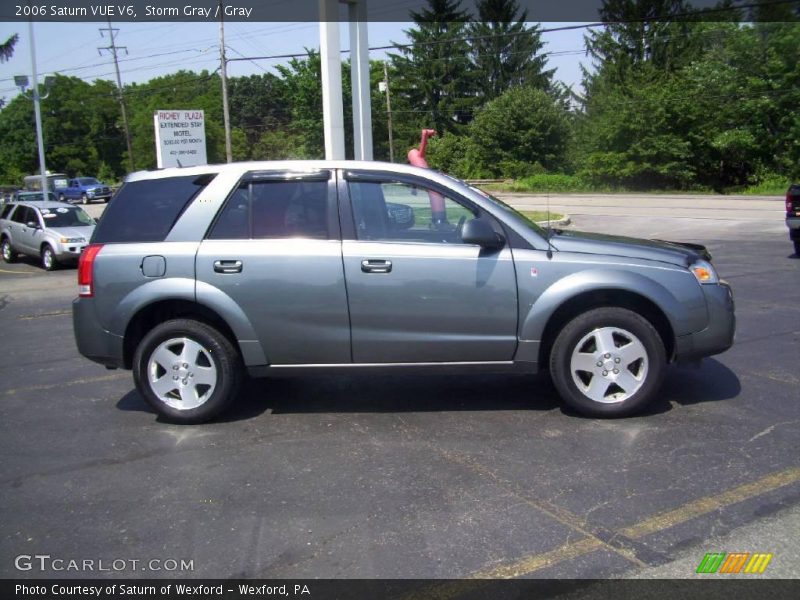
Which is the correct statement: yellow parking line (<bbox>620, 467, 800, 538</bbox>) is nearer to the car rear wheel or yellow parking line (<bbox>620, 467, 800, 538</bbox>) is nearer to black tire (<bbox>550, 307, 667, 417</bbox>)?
black tire (<bbox>550, 307, 667, 417</bbox>)

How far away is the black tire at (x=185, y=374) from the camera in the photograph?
554 centimetres

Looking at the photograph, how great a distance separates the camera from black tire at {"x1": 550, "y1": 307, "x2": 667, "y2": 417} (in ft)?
17.6

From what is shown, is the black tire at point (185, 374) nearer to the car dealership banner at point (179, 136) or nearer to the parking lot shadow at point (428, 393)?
the parking lot shadow at point (428, 393)

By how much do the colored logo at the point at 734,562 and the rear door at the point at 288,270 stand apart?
109 inches

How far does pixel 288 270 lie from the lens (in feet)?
17.8

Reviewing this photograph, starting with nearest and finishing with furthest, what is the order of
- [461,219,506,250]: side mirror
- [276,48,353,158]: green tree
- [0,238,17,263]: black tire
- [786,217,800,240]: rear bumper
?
→ [461,219,506,250]: side mirror
[786,217,800,240]: rear bumper
[0,238,17,263]: black tire
[276,48,353,158]: green tree

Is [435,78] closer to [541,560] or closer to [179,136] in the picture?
[179,136]

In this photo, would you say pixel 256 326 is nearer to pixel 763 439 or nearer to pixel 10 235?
pixel 763 439

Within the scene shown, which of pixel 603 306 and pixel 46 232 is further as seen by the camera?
pixel 46 232

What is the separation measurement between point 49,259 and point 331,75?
7821 mm

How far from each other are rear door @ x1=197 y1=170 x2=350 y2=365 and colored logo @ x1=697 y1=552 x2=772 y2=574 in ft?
9.11

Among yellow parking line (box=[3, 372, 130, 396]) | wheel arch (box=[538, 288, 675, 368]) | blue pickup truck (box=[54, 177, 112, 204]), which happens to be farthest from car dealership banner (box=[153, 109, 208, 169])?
blue pickup truck (box=[54, 177, 112, 204])

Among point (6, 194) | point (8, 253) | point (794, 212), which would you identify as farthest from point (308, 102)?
point (794, 212)

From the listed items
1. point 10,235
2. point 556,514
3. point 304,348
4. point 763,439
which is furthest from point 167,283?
point 10,235
